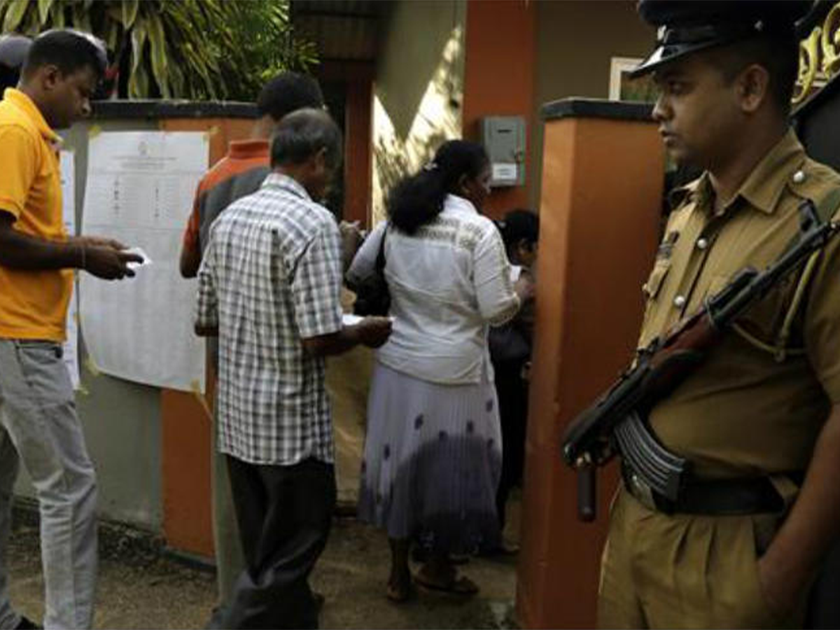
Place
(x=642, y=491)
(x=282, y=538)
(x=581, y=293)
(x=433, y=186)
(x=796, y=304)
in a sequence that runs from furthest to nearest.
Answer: (x=433, y=186) → (x=581, y=293) → (x=282, y=538) → (x=642, y=491) → (x=796, y=304)

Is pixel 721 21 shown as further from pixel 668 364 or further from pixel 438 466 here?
pixel 438 466

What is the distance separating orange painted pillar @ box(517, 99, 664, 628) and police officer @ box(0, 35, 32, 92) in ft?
7.12

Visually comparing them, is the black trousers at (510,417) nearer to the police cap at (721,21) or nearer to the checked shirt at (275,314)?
the checked shirt at (275,314)

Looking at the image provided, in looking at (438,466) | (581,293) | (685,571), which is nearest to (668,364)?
(685,571)

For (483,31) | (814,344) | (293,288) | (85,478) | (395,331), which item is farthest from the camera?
(483,31)

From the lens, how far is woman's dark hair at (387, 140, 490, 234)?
3.26 m

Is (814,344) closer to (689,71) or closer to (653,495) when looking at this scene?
(653,495)

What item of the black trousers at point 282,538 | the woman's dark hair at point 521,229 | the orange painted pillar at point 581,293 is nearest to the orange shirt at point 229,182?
the black trousers at point 282,538

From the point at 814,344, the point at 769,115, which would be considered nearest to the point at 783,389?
the point at 814,344

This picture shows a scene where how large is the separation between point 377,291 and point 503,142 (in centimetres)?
265

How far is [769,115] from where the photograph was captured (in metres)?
1.71

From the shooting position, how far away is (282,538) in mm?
2801

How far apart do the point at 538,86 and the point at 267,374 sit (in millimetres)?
3804

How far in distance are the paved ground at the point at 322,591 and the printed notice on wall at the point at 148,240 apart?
0.79m
